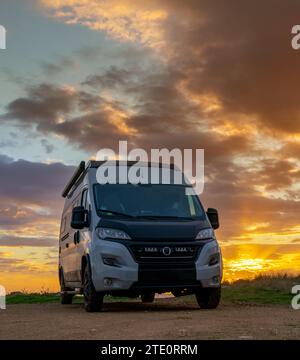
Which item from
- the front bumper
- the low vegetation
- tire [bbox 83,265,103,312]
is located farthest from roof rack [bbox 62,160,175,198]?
the low vegetation

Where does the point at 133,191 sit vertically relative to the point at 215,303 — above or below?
above

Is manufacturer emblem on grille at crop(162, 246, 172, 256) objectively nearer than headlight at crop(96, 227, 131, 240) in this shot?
No

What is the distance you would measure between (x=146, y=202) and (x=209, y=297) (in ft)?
7.93

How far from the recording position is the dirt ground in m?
9.84

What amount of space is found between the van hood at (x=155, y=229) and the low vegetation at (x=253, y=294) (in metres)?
3.80

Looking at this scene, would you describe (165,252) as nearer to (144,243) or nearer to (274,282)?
(144,243)

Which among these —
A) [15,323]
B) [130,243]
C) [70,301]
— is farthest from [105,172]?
[70,301]

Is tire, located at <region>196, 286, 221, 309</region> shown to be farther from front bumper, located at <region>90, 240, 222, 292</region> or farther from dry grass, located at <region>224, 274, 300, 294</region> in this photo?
dry grass, located at <region>224, 274, 300, 294</region>

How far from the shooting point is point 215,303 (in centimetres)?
1544

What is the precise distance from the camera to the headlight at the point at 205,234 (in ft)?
48.7
